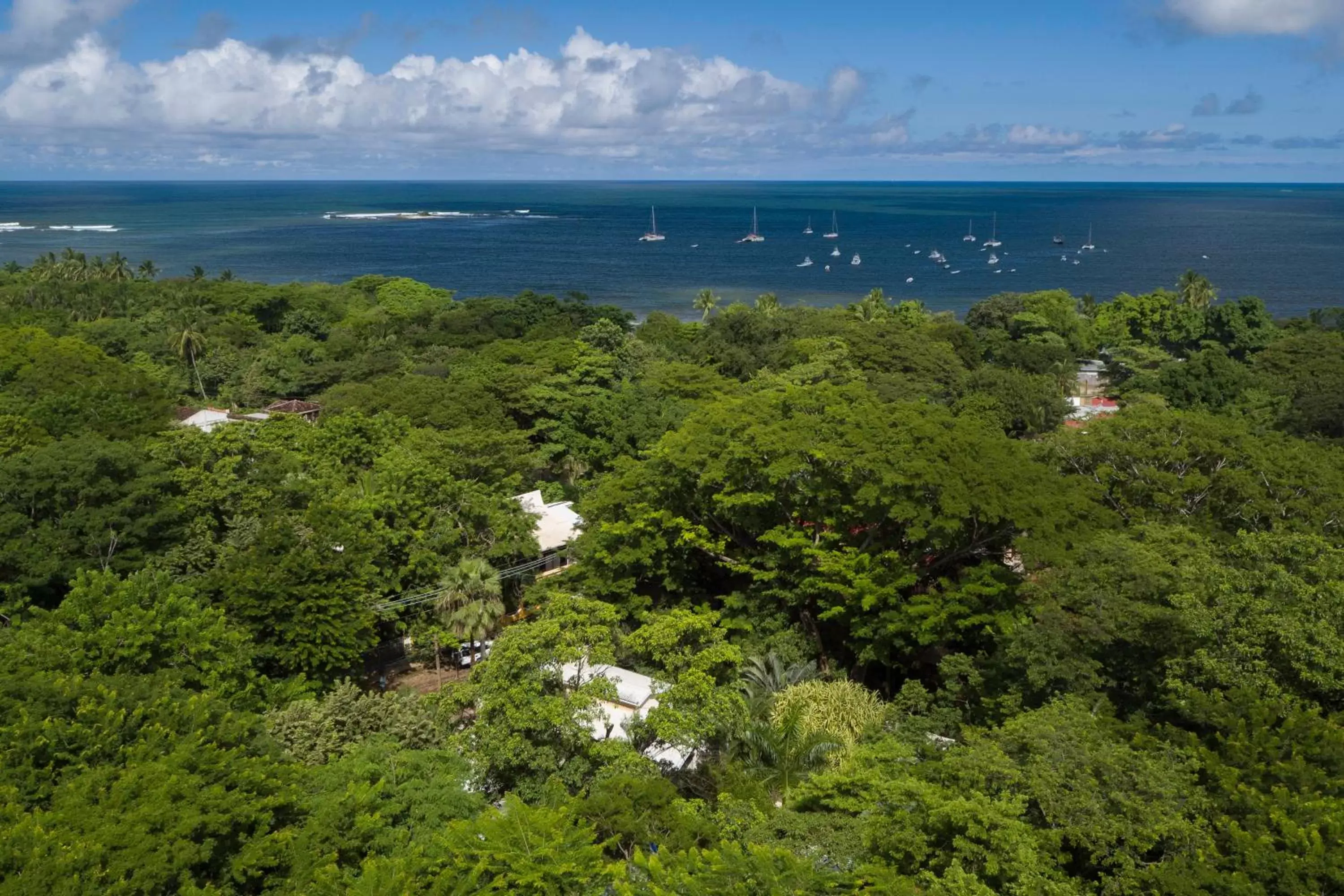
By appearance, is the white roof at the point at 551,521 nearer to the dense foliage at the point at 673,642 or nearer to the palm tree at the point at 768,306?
the dense foliage at the point at 673,642

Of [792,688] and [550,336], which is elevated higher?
[550,336]

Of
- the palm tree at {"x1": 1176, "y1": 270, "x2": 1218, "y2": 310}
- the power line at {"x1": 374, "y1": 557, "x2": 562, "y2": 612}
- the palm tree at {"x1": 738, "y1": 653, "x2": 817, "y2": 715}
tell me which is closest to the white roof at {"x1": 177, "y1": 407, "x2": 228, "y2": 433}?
the power line at {"x1": 374, "y1": 557, "x2": 562, "y2": 612}

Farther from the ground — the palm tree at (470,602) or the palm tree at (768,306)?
the palm tree at (768,306)

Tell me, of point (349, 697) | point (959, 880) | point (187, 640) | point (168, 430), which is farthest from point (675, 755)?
point (168, 430)

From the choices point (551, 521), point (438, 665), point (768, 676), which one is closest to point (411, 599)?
point (438, 665)

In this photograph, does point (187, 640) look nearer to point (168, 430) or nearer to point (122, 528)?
point (122, 528)

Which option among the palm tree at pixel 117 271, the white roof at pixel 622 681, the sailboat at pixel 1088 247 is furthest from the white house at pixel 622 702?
the sailboat at pixel 1088 247
